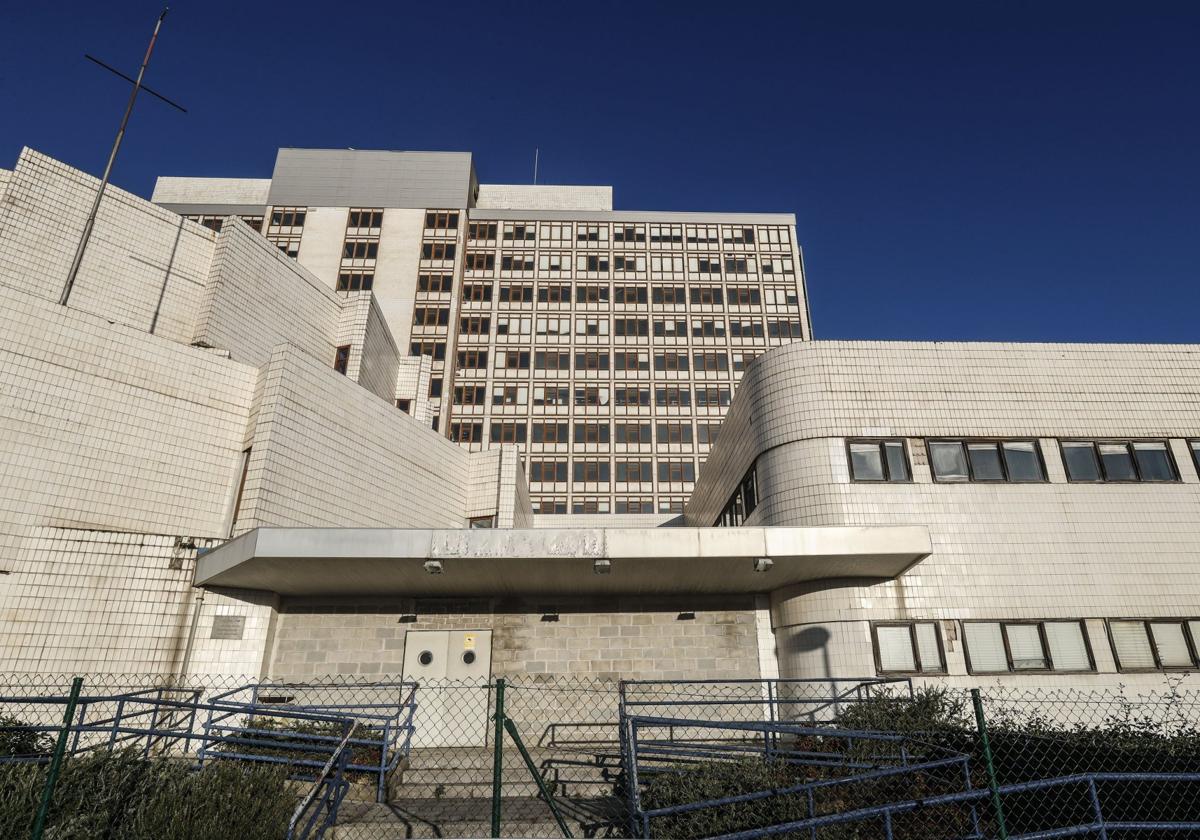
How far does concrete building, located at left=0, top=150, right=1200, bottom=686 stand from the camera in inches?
502

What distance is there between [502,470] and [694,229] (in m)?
38.4

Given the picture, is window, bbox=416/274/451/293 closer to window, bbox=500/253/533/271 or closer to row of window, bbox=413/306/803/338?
row of window, bbox=413/306/803/338

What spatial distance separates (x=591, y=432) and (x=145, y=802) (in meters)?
43.4

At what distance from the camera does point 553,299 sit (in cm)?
5369

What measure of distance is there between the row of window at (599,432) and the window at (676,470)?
5.62 feet

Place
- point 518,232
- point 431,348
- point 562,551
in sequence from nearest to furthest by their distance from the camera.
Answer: point 562,551
point 431,348
point 518,232

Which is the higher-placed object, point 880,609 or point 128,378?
point 128,378

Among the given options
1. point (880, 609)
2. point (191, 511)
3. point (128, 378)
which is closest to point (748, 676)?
point (880, 609)

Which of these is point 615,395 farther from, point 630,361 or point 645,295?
point 645,295

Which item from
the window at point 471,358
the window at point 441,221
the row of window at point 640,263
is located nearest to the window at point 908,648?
the window at point 471,358

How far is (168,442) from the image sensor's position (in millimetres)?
15211

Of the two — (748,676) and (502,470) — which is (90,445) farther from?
(748,676)

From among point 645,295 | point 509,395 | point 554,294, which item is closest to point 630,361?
Answer: point 645,295

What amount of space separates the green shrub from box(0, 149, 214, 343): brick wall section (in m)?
15.3
